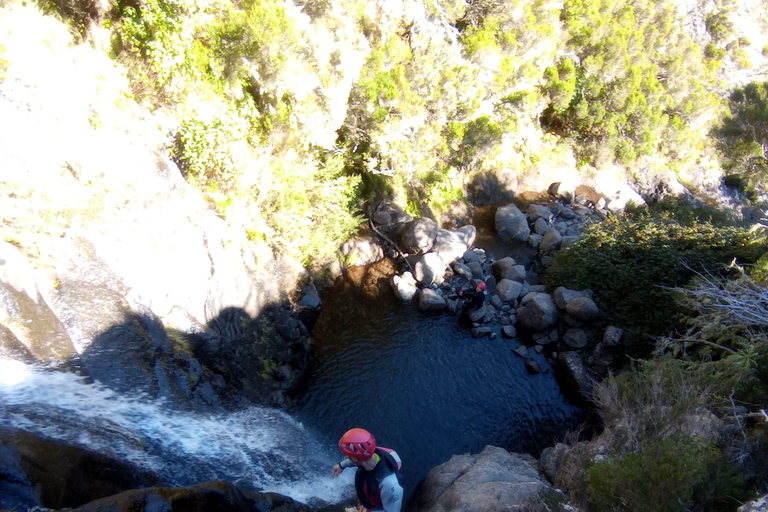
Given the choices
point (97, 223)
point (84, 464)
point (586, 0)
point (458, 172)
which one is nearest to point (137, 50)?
point (97, 223)

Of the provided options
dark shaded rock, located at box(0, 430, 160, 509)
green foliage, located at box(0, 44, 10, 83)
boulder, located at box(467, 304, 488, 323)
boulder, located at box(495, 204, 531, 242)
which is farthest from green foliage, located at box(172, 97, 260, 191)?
boulder, located at box(495, 204, 531, 242)

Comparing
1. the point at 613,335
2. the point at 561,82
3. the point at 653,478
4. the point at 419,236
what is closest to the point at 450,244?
the point at 419,236

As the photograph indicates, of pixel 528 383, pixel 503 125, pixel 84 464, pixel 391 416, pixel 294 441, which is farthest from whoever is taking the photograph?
pixel 503 125

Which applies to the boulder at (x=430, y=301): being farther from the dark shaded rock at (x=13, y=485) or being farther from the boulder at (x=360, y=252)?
the dark shaded rock at (x=13, y=485)

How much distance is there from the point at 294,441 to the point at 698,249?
10831 mm

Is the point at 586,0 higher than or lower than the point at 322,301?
higher

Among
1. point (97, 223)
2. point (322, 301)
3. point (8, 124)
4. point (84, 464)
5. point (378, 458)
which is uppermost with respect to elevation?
point (8, 124)

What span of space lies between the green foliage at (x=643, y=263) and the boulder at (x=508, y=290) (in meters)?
1.01

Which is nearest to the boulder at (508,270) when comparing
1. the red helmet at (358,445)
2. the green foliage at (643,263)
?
the green foliage at (643,263)

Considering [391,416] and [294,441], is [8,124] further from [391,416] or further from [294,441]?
[391,416]

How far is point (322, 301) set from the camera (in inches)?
462

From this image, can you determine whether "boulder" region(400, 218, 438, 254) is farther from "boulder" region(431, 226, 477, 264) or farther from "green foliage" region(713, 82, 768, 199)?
"green foliage" region(713, 82, 768, 199)

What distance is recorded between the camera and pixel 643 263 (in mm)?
11984

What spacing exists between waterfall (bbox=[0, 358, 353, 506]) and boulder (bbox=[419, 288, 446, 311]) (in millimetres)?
4942
